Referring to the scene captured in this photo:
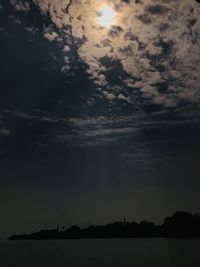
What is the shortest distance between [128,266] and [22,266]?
31.9m

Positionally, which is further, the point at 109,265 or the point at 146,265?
the point at 109,265

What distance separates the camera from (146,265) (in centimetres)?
8612

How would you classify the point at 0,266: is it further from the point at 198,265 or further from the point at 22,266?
the point at 198,265

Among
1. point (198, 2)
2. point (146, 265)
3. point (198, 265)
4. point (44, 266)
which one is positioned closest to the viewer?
point (198, 2)

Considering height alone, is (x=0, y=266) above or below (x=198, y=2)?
above

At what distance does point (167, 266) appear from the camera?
8231 centimetres

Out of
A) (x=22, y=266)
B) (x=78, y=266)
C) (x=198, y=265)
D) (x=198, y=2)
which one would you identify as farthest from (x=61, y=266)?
(x=198, y=2)

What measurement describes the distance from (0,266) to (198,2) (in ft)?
357

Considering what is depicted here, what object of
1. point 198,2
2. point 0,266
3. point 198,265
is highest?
point 0,266

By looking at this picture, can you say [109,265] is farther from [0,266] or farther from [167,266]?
[0,266]

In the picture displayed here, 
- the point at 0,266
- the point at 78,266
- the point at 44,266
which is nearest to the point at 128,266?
the point at 78,266

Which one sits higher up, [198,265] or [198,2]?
[198,265]

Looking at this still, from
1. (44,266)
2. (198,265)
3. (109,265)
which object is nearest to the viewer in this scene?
(198,265)

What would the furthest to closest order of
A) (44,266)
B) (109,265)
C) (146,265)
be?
(44,266)
(109,265)
(146,265)
